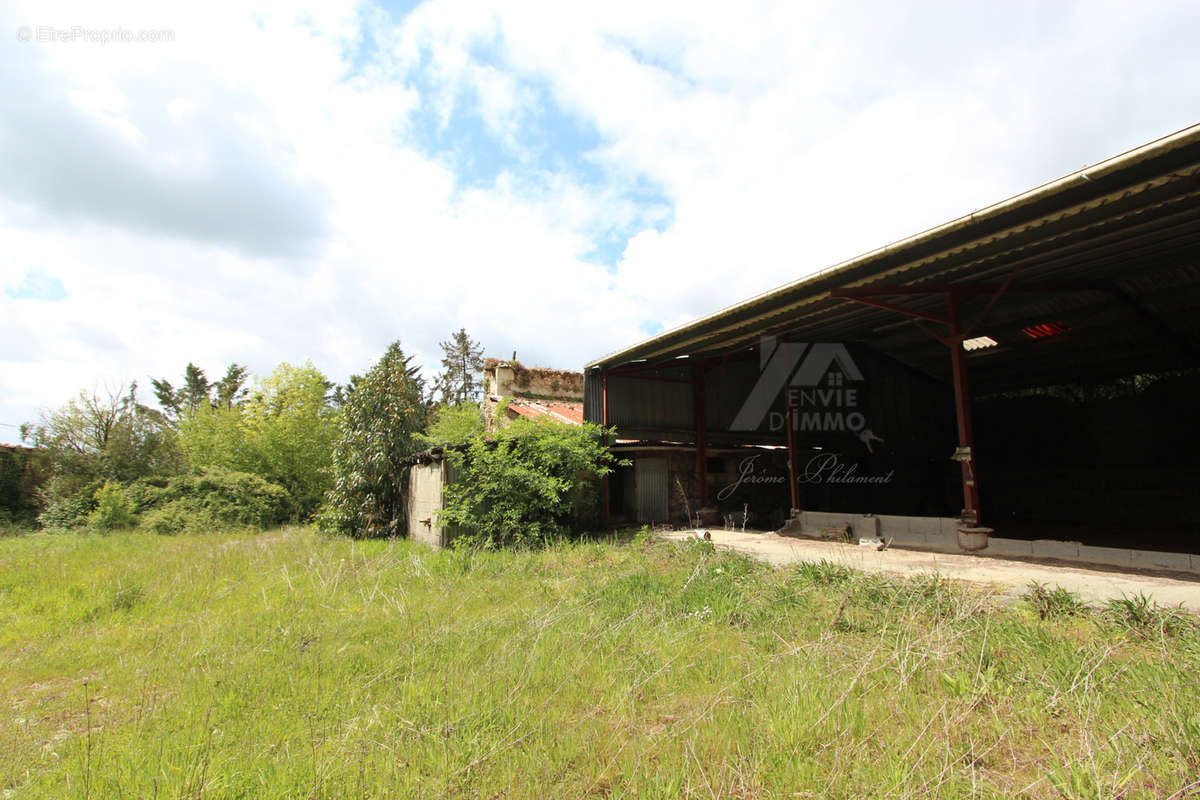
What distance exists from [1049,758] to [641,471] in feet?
37.5

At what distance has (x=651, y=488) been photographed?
1404 cm

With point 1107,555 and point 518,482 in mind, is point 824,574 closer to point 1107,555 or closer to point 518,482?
point 1107,555

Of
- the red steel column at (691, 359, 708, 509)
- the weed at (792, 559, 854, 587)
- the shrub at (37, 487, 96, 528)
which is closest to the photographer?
the weed at (792, 559, 854, 587)

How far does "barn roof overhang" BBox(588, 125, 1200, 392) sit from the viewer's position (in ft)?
19.1

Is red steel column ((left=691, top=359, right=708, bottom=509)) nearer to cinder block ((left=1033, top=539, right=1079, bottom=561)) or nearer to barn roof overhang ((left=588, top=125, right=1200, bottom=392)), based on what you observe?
barn roof overhang ((left=588, top=125, right=1200, bottom=392))

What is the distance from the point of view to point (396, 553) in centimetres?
967

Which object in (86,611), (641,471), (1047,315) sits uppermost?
(1047,315)

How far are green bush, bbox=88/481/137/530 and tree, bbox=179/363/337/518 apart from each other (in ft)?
10.7

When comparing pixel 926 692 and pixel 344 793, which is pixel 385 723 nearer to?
pixel 344 793

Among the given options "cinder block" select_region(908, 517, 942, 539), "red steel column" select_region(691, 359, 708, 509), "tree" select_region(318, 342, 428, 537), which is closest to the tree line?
"tree" select_region(318, 342, 428, 537)

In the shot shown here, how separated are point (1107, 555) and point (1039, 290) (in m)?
4.59

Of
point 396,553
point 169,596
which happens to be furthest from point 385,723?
point 396,553

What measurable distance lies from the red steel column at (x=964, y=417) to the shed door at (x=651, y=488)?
6.77 meters

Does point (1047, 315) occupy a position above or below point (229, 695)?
above
